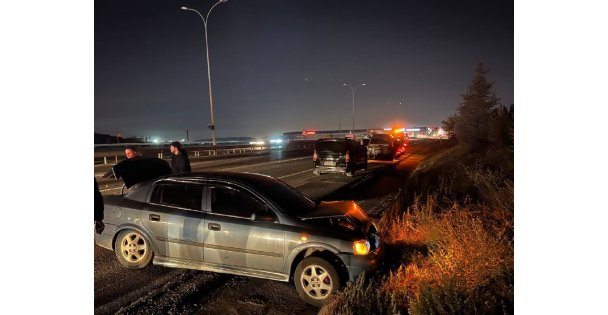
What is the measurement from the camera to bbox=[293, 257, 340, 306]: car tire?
4.48 m

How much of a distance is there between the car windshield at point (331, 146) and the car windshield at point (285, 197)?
35.3 ft

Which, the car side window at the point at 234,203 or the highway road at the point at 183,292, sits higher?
the car side window at the point at 234,203

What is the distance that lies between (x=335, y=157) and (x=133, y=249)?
458 inches

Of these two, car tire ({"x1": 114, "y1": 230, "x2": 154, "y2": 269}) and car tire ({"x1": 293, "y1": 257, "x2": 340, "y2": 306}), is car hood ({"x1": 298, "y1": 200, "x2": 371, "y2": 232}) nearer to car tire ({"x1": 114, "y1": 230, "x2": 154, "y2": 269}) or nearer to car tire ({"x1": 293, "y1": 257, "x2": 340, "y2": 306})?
car tire ({"x1": 293, "y1": 257, "x2": 340, "y2": 306})

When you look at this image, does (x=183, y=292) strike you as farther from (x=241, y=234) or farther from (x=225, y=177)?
(x=225, y=177)

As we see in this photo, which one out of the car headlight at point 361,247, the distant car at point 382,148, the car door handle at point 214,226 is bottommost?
the car headlight at point 361,247

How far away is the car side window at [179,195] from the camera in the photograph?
5.32 meters

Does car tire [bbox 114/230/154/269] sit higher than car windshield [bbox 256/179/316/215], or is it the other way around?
car windshield [bbox 256/179/316/215]

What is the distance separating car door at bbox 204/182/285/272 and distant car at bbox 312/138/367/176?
11.4 meters

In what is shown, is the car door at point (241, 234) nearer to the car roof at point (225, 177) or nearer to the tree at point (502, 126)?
the car roof at point (225, 177)

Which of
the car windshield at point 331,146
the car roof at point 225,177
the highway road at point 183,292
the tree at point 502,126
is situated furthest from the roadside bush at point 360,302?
the tree at point 502,126

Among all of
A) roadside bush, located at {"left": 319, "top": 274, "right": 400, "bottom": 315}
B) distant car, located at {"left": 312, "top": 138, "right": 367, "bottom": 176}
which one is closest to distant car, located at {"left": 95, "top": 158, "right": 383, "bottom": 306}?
roadside bush, located at {"left": 319, "top": 274, "right": 400, "bottom": 315}

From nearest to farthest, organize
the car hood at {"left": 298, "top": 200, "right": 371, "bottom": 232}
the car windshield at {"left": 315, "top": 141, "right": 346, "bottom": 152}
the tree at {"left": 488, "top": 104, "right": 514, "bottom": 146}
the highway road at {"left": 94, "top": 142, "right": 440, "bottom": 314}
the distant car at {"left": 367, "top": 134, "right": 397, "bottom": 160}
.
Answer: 1. the highway road at {"left": 94, "top": 142, "right": 440, "bottom": 314}
2. the car hood at {"left": 298, "top": 200, "right": 371, "bottom": 232}
3. the car windshield at {"left": 315, "top": 141, "right": 346, "bottom": 152}
4. the tree at {"left": 488, "top": 104, "right": 514, "bottom": 146}
5. the distant car at {"left": 367, "top": 134, "right": 397, "bottom": 160}

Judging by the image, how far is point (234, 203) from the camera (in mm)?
5191
